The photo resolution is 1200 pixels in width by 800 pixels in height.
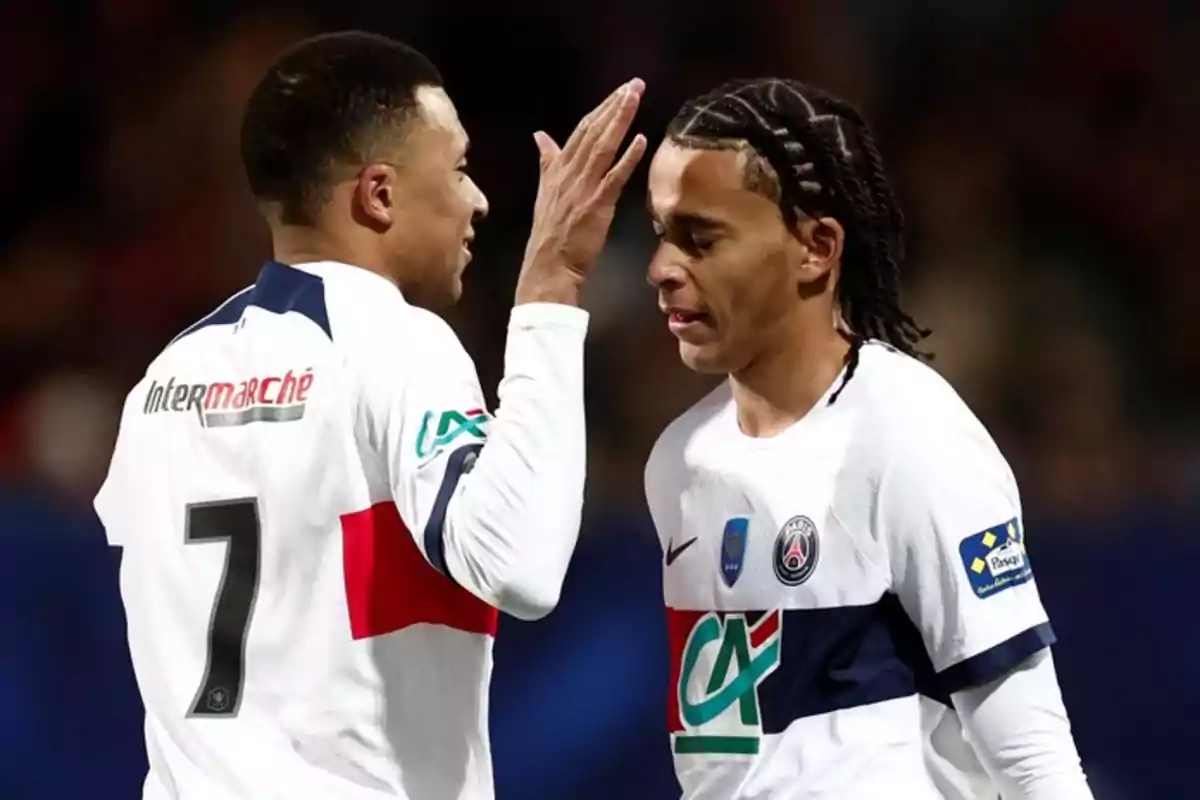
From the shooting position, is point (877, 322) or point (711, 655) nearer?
point (711, 655)

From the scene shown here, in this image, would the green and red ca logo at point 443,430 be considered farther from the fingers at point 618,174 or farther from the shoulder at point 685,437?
the shoulder at point 685,437

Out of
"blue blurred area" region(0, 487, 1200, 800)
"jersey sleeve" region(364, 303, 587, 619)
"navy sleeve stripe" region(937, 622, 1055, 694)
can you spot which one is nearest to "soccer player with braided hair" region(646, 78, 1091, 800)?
"navy sleeve stripe" region(937, 622, 1055, 694)

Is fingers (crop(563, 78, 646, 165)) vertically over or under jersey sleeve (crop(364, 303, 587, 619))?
over

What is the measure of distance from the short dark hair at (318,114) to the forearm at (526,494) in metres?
0.38

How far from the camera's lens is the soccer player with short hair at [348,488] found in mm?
1775

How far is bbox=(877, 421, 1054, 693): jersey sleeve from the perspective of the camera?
6.21 ft

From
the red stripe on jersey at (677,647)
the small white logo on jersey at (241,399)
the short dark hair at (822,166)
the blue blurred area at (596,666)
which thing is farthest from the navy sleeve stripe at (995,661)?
the blue blurred area at (596,666)

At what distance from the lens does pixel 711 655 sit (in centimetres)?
205

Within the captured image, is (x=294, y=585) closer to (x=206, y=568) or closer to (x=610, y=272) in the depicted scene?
(x=206, y=568)

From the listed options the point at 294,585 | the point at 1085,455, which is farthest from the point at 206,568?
the point at 1085,455

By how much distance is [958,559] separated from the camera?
74.6 inches

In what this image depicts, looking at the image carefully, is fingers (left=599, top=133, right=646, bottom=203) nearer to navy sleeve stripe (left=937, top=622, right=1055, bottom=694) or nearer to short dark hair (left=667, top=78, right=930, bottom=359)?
short dark hair (left=667, top=78, right=930, bottom=359)

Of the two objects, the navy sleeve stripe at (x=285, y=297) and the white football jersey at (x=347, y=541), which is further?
the navy sleeve stripe at (x=285, y=297)

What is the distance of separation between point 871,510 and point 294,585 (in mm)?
628
